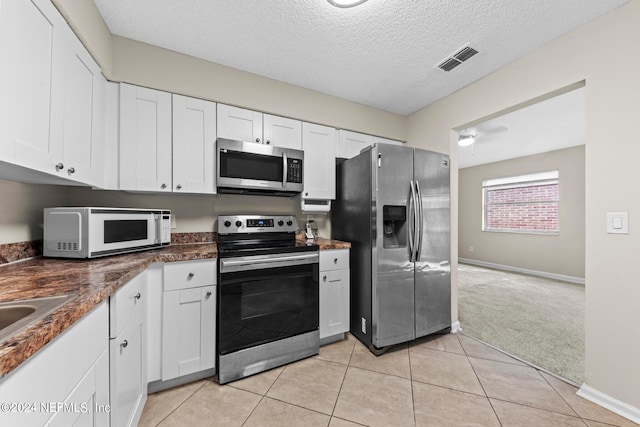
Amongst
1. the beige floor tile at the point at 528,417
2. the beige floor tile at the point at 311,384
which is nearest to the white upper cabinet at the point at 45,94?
the beige floor tile at the point at 311,384

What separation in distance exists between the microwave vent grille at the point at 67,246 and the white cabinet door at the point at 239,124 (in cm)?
123

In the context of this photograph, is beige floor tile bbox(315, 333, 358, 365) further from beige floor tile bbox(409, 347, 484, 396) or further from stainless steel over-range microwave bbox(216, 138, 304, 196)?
stainless steel over-range microwave bbox(216, 138, 304, 196)

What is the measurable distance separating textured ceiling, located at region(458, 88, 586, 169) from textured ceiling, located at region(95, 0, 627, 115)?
1.32 metres

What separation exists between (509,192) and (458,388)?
5195 mm

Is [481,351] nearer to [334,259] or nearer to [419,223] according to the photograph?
[419,223]

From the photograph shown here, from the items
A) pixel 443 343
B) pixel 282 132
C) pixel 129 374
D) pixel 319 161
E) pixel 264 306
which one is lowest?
pixel 443 343

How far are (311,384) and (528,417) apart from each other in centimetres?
134

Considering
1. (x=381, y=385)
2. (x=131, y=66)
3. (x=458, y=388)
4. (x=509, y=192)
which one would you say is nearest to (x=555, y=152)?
(x=509, y=192)

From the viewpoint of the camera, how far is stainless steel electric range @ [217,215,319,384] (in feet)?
5.66

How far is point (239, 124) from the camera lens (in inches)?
86.2

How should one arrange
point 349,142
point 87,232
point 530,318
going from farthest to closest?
point 530,318, point 349,142, point 87,232

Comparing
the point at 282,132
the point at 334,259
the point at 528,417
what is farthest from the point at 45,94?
the point at 528,417

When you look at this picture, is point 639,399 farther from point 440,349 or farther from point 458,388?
point 440,349

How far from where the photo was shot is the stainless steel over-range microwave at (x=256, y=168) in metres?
2.04
